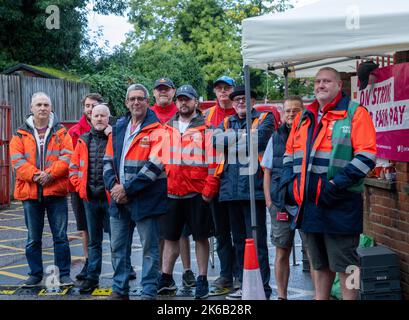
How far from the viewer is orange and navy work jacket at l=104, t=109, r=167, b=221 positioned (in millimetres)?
6512

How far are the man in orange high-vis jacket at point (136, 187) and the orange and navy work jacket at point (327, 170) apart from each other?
1.64m

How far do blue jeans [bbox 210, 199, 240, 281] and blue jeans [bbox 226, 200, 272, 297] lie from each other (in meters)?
0.37

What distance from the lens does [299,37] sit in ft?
17.0

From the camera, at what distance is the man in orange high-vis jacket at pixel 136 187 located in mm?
6551

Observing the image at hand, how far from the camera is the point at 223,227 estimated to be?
7.34m

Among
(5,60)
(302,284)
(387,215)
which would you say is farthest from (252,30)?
(5,60)

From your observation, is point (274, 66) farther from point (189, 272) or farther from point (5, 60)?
point (5, 60)

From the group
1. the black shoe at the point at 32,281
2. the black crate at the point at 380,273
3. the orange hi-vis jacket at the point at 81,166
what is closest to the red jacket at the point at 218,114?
the orange hi-vis jacket at the point at 81,166

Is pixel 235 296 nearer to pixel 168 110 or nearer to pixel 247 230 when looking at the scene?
pixel 247 230

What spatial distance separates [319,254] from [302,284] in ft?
7.00

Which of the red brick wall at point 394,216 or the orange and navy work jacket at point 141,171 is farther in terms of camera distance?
the orange and navy work jacket at point 141,171

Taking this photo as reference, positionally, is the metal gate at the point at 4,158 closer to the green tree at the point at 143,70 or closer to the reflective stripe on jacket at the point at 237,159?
the green tree at the point at 143,70

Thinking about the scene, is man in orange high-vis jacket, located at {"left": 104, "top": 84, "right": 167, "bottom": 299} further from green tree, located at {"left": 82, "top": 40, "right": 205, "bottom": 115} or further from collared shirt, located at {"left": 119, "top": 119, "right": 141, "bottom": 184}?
green tree, located at {"left": 82, "top": 40, "right": 205, "bottom": 115}

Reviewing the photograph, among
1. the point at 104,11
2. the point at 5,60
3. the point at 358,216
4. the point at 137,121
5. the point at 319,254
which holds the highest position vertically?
the point at 104,11
